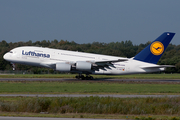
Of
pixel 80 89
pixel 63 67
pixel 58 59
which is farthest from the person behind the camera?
pixel 58 59

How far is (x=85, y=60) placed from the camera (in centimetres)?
4403

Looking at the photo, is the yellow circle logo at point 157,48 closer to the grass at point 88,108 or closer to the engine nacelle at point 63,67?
the engine nacelle at point 63,67

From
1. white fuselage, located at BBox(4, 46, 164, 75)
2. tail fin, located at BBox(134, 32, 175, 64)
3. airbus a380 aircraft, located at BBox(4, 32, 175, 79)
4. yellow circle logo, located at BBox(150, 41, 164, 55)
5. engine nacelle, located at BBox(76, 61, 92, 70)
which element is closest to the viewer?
engine nacelle, located at BBox(76, 61, 92, 70)

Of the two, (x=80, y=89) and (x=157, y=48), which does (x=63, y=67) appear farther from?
(x=157, y=48)

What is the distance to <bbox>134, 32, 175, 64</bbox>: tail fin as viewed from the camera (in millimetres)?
→ 44156

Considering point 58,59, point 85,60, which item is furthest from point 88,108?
point 85,60

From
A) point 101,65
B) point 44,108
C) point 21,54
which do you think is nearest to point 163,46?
point 101,65

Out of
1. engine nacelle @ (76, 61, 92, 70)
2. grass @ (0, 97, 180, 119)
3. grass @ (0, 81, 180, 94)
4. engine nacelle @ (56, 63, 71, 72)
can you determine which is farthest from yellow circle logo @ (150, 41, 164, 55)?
grass @ (0, 97, 180, 119)

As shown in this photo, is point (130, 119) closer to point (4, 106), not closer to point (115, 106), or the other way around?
point (115, 106)

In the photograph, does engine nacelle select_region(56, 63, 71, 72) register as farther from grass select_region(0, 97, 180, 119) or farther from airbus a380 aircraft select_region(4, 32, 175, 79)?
grass select_region(0, 97, 180, 119)

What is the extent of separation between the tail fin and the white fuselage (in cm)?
108

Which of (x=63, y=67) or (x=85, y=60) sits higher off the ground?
(x=85, y=60)

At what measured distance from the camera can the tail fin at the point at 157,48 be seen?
44.2 metres

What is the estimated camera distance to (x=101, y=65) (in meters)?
42.0
